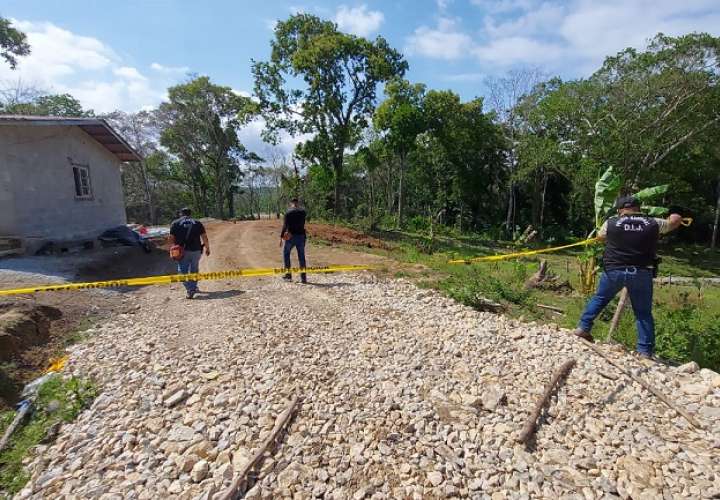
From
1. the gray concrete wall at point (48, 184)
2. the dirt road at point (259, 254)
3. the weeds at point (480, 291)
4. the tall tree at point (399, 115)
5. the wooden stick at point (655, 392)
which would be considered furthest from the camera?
the tall tree at point (399, 115)

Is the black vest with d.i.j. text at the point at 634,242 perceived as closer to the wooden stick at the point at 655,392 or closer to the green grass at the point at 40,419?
the wooden stick at the point at 655,392

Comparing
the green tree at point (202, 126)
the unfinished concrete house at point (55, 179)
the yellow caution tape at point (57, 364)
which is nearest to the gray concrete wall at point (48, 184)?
the unfinished concrete house at point (55, 179)

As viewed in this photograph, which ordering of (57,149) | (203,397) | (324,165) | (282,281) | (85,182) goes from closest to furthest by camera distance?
(203,397)
(282,281)
(57,149)
(85,182)
(324,165)

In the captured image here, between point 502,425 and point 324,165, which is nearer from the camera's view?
point 502,425

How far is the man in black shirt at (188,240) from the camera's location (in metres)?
7.37

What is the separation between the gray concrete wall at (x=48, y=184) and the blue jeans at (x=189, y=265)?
227 inches

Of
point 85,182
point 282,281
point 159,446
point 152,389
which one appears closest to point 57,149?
point 85,182

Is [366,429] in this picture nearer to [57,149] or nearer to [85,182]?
[57,149]

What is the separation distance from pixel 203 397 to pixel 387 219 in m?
20.6

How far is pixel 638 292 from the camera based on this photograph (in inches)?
176

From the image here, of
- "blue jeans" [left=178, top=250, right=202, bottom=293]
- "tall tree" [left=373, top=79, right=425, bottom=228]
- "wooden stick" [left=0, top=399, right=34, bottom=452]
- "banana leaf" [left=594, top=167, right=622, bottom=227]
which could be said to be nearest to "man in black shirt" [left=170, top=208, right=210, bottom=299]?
"blue jeans" [left=178, top=250, right=202, bottom=293]

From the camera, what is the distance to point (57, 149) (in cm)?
1101

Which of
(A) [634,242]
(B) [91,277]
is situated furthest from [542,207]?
(B) [91,277]

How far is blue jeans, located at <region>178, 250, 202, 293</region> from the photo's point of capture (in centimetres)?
739
